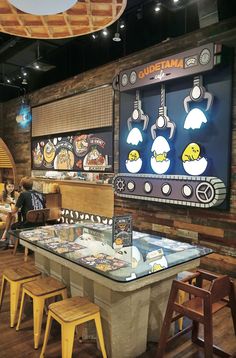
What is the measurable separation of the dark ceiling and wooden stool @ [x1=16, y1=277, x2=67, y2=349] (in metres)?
3.63

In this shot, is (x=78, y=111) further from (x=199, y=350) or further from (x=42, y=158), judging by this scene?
(x=199, y=350)

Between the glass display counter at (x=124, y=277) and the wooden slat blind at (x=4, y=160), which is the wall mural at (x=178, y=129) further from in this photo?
the wooden slat blind at (x=4, y=160)

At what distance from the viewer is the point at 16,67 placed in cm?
716

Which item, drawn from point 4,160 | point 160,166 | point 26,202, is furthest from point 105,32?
point 4,160

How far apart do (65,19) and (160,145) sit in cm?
263

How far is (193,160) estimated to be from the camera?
4141 millimetres

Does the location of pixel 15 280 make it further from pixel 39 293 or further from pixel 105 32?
pixel 105 32

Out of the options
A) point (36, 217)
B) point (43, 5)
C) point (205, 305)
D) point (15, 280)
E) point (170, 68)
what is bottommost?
point (15, 280)

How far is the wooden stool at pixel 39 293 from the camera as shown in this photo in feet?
7.84

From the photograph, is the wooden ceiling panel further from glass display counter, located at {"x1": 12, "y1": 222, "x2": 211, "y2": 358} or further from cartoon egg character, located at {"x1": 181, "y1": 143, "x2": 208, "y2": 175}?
cartoon egg character, located at {"x1": 181, "y1": 143, "x2": 208, "y2": 175}

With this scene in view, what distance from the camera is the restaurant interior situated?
7.22 ft

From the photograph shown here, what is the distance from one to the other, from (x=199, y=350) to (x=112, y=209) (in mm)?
3381

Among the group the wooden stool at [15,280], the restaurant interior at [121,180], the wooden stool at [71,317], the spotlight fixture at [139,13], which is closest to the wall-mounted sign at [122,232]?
the restaurant interior at [121,180]

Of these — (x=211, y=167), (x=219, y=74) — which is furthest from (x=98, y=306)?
(x=219, y=74)
